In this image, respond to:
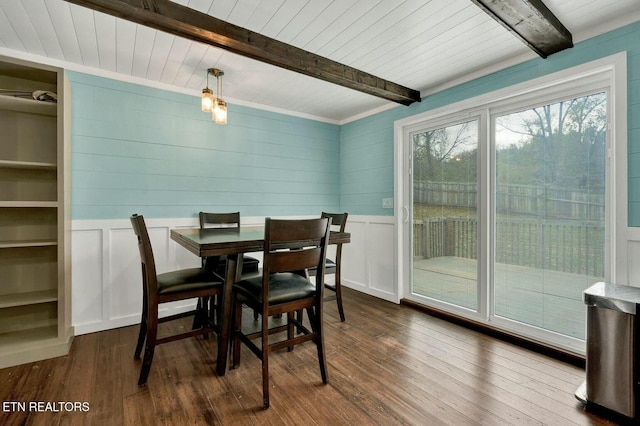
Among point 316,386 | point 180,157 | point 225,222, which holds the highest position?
point 180,157

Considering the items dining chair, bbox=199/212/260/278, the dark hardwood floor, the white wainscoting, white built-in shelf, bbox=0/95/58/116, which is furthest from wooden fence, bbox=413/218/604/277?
white built-in shelf, bbox=0/95/58/116

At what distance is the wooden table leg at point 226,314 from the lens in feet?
6.48

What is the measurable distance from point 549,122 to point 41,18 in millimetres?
3741

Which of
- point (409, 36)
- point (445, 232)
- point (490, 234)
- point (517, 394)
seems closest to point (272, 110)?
point (409, 36)

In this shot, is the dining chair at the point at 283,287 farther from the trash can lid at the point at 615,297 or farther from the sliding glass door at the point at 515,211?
the sliding glass door at the point at 515,211

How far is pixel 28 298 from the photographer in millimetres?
2258

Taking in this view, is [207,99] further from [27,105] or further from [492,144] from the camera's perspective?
[492,144]

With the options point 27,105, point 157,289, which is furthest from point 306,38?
point 27,105

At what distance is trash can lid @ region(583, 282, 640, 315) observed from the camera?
1.60 meters

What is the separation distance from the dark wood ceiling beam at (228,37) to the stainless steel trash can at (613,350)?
2388 mm

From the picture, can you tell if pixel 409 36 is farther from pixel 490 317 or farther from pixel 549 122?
pixel 490 317

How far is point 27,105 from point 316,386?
9.68ft

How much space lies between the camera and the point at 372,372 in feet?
6.75

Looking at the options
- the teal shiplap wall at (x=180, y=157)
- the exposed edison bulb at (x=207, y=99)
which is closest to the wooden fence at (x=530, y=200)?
the teal shiplap wall at (x=180, y=157)
